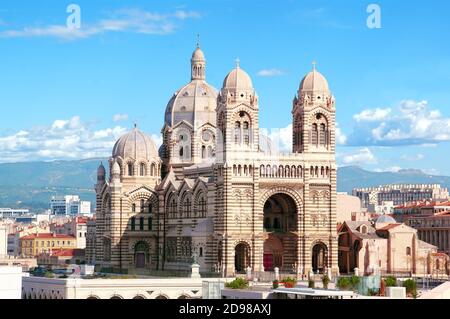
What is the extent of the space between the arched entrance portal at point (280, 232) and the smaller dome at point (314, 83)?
8.95 meters

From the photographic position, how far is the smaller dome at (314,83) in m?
108

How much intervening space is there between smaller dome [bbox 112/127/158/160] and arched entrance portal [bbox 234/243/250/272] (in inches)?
709

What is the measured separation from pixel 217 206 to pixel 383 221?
933 inches

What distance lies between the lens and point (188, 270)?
108438 mm

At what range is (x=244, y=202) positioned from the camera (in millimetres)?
104938

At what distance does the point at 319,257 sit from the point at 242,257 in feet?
23.0

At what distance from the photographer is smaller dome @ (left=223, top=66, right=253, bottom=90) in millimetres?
106188

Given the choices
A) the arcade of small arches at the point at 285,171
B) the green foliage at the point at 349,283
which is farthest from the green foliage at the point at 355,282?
the arcade of small arches at the point at 285,171

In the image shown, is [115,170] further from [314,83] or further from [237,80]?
[314,83]

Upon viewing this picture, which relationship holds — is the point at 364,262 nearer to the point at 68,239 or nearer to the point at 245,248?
the point at 245,248

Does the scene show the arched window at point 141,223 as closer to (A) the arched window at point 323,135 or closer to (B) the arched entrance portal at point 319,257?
(B) the arched entrance portal at point 319,257

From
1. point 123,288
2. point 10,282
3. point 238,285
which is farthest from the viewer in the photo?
point 123,288

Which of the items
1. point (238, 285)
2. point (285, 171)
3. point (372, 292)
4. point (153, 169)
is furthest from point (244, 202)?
point (372, 292)
